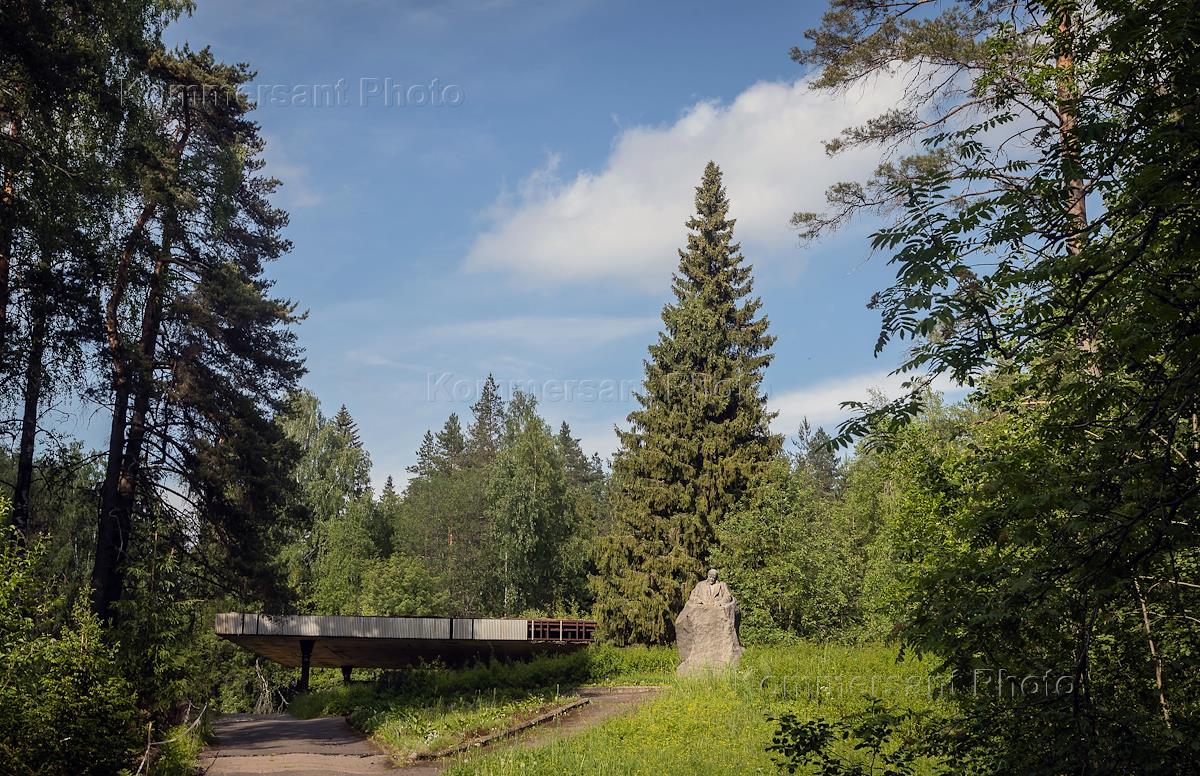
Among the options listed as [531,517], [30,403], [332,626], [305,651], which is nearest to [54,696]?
[30,403]

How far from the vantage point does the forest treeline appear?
4855 mm

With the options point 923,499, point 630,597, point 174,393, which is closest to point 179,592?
point 174,393

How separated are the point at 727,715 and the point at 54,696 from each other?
428 inches

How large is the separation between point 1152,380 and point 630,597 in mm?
32700

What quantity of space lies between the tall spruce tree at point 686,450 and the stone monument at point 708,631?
12205mm

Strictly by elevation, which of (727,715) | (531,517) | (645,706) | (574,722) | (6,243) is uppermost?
(6,243)

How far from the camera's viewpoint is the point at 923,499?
1700 centimetres

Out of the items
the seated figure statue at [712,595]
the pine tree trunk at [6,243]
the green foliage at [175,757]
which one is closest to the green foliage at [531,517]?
the seated figure statue at [712,595]

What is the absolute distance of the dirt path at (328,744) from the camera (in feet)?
50.7

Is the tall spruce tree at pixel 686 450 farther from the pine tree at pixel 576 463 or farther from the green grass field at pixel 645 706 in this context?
the pine tree at pixel 576 463

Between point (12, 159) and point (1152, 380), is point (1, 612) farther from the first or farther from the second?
point (1152, 380)

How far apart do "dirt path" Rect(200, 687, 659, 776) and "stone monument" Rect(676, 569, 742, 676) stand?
1505 millimetres

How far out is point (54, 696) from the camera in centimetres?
966

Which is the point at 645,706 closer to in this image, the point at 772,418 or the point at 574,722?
the point at 574,722
